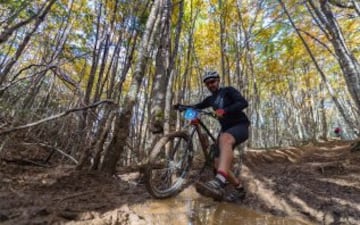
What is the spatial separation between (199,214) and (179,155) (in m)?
1.20

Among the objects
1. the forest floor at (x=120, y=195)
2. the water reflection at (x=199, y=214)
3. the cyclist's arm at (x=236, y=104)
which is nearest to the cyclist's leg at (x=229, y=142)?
the cyclist's arm at (x=236, y=104)

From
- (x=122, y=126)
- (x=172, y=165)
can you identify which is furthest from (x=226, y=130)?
(x=122, y=126)

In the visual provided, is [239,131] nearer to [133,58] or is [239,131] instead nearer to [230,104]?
[230,104]

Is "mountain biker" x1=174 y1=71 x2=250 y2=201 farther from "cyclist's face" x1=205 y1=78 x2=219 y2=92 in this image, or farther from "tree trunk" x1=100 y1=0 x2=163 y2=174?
"tree trunk" x1=100 y1=0 x2=163 y2=174

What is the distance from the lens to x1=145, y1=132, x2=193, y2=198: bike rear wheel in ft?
11.3

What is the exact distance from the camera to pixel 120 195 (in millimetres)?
3287

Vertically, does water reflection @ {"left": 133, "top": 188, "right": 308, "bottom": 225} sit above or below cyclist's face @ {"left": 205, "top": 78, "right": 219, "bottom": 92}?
below

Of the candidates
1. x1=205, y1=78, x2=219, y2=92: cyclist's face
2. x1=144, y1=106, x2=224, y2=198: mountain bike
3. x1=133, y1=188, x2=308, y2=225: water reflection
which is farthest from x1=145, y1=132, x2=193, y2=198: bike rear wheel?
x1=205, y1=78, x2=219, y2=92: cyclist's face

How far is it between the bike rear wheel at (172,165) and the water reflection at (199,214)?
0.76 feet

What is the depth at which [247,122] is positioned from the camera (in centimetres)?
368

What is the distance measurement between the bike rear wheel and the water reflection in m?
→ 0.23

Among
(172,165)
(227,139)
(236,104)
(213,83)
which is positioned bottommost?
(172,165)

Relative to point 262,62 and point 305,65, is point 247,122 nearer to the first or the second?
point 262,62

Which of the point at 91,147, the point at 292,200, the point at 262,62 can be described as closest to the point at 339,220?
the point at 292,200
